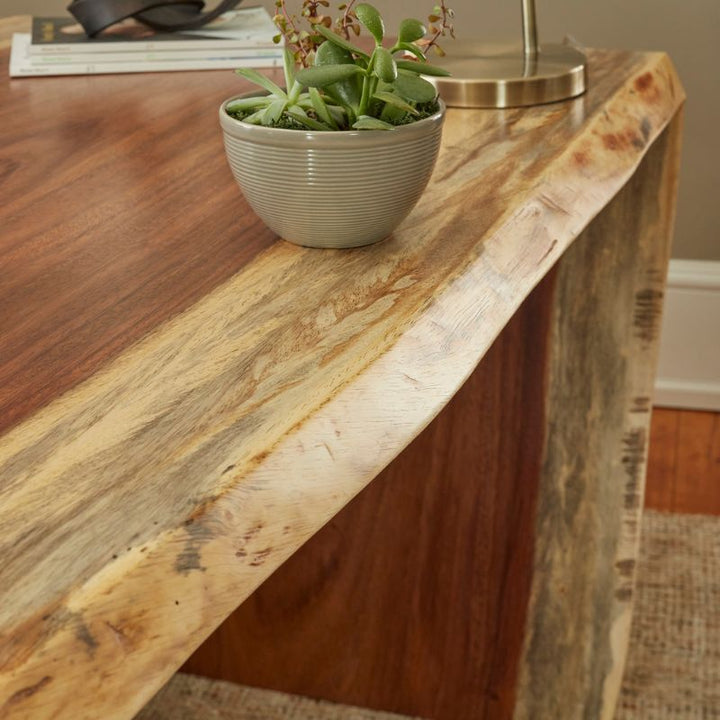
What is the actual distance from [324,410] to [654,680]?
99 centimetres

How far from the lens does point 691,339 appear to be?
1853mm

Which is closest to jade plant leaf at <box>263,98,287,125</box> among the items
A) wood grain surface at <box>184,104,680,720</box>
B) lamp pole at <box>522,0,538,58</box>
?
lamp pole at <box>522,0,538,58</box>

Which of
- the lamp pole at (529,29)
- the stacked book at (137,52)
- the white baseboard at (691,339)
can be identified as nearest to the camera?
the lamp pole at (529,29)

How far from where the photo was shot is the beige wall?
1649mm

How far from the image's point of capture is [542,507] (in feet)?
3.98

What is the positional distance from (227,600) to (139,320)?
0.61 ft

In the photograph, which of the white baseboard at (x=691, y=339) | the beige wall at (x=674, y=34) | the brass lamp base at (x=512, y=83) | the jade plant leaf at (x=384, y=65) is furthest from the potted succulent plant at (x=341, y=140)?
the white baseboard at (x=691, y=339)

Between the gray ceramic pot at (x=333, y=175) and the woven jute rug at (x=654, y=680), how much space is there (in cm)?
83

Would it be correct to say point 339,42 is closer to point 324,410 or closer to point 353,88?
point 353,88

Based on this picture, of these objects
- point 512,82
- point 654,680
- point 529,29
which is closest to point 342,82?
point 512,82

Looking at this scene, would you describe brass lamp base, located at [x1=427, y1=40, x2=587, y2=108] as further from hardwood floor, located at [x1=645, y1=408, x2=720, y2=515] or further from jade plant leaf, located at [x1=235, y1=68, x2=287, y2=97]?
hardwood floor, located at [x1=645, y1=408, x2=720, y2=515]

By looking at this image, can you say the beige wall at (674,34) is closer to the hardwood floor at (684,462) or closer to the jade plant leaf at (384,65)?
the hardwood floor at (684,462)

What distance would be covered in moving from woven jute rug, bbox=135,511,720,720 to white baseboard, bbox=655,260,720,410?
0.48 m

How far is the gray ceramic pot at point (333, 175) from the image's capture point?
0.56 meters
